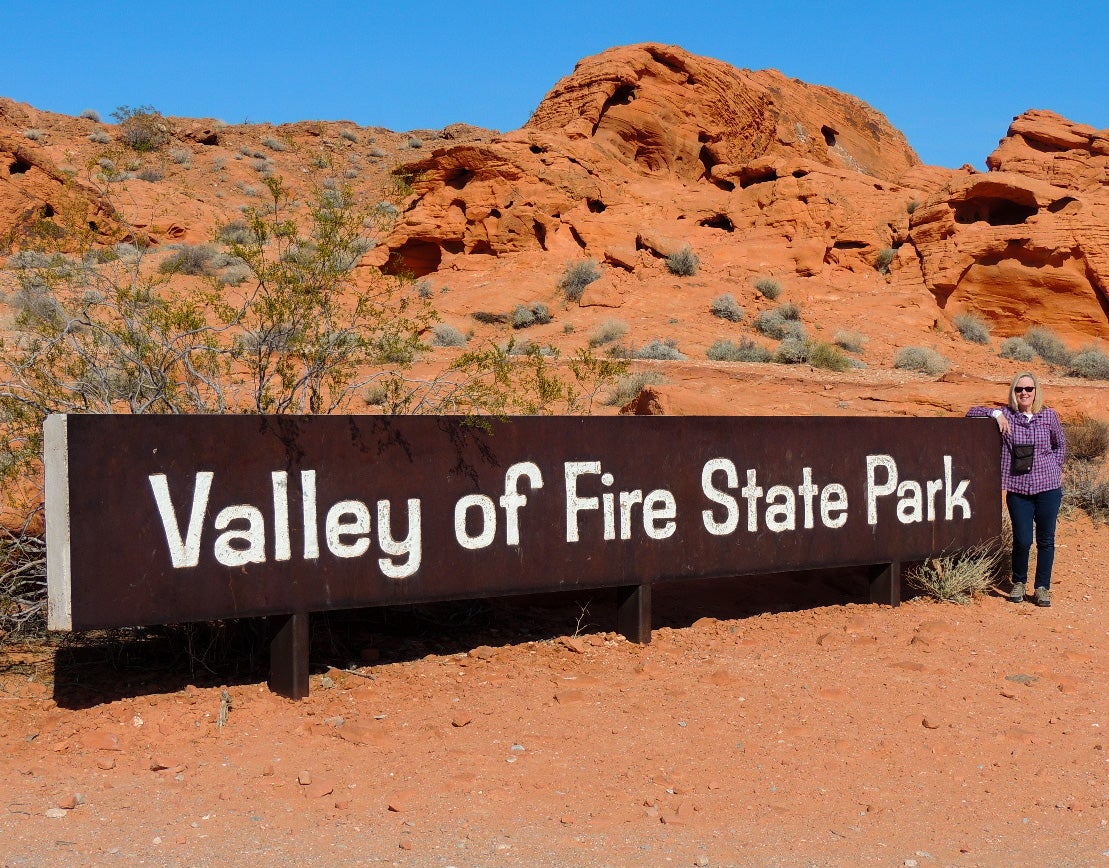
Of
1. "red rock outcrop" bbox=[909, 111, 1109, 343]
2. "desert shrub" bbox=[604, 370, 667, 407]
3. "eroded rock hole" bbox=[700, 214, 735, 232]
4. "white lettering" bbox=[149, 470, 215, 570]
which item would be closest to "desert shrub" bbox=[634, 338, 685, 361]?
"desert shrub" bbox=[604, 370, 667, 407]

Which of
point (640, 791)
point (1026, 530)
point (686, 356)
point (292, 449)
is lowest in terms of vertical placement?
point (640, 791)

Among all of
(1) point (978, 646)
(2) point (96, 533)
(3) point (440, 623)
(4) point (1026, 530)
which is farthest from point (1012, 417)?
(2) point (96, 533)

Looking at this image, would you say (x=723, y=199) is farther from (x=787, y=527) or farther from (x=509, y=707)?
(x=509, y=707)

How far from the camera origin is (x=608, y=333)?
21188 millimetres

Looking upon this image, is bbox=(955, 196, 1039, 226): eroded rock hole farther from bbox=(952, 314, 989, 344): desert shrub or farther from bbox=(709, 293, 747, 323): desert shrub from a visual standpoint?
bbox=(709, 293, 747, 323): desert shrub

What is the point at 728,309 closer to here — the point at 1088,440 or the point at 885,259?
the point at 885,259

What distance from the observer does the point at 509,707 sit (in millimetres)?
5141

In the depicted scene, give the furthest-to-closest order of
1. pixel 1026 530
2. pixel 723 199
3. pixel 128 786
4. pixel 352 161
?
pixel 352 161
pixel 723 199
pixel 1026 530
pixel 128 786

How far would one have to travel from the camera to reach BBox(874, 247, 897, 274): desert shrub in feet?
89.8

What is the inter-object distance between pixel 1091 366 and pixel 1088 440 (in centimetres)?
1092

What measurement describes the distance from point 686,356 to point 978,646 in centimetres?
1367

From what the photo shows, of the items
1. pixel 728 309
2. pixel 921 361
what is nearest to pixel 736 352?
pixel 921 361

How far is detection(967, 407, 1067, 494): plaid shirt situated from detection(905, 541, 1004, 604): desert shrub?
0.53 metres

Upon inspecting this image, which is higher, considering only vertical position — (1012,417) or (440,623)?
(1012,417)
